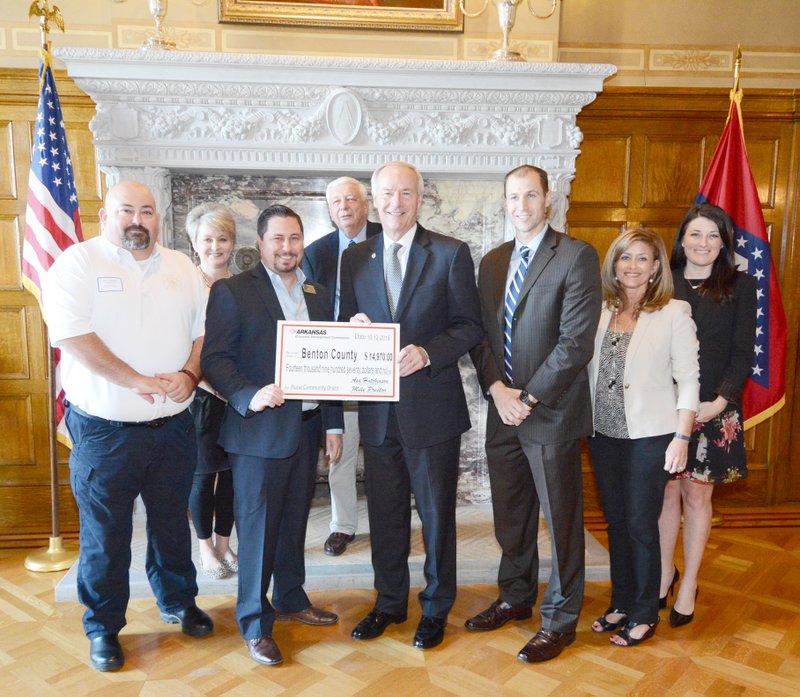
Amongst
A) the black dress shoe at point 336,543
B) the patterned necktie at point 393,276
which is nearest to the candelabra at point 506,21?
the patterned necktie at point 393,276

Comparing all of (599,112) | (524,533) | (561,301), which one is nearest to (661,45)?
(599,112)

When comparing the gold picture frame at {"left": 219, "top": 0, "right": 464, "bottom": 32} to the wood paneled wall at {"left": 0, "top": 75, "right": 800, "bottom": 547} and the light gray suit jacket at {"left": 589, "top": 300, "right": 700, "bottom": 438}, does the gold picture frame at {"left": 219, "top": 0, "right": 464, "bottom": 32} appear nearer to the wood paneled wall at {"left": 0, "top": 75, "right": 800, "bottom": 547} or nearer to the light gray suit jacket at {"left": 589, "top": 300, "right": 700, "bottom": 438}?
the wood paneled wall at {"left": 0, "top": 75, "right": 800, "bottom": 547}

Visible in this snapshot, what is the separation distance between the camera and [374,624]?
8.17 feet

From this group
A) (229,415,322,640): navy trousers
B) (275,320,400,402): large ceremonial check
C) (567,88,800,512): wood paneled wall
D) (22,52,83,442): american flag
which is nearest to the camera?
(275,320,400,402): large ceremonial check

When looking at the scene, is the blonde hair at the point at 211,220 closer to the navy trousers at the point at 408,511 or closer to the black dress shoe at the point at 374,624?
the navy trousers at the point at 408,511

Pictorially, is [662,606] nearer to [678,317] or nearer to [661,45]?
[678,317]

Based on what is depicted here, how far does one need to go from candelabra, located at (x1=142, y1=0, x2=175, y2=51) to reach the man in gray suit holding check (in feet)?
6.18

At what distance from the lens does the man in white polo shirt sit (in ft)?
7.24

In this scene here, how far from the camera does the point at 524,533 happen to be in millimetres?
2531

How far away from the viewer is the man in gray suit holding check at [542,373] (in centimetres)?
223

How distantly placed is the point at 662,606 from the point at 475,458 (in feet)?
4.34

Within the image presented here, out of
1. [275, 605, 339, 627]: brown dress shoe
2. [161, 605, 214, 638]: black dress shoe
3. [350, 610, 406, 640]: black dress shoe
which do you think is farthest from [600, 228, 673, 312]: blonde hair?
[161, 605, 214, 638]: black dress shoe

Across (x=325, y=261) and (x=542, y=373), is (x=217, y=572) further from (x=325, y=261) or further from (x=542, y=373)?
(x=542, y=373)

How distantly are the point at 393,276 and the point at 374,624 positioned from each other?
1283 millimetres
